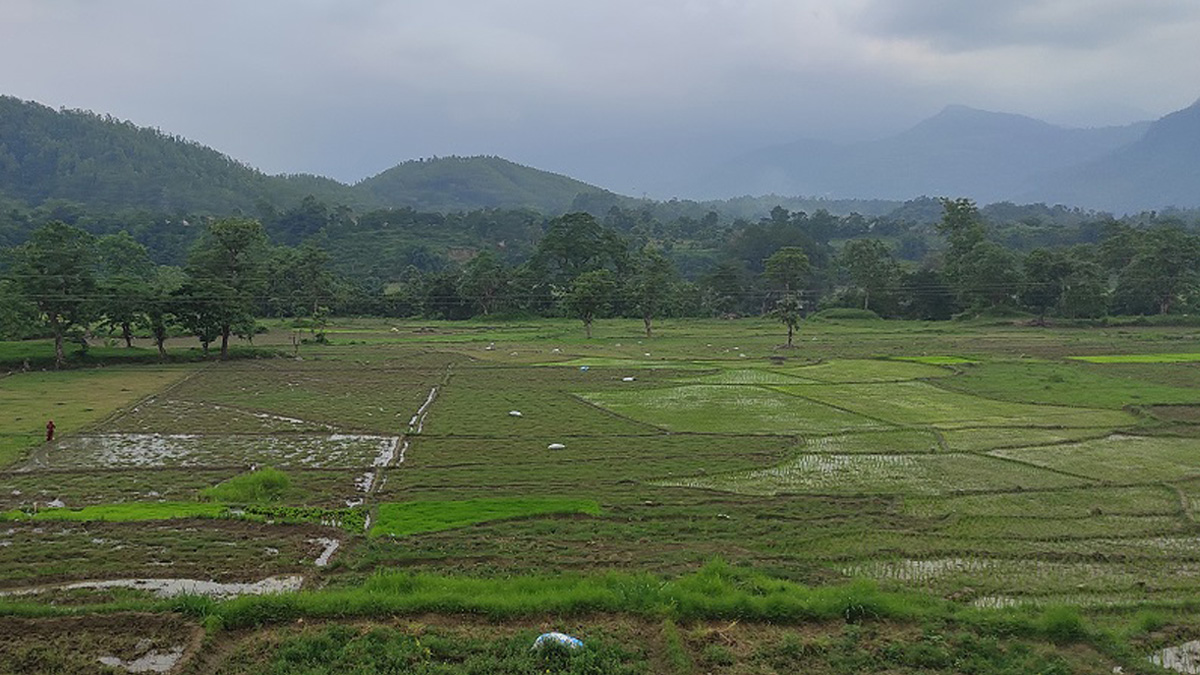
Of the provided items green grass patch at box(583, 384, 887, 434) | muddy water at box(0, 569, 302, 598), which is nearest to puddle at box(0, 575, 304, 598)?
muddy water at box(0, 569, 302, 598)

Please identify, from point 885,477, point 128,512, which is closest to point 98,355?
point 128,512

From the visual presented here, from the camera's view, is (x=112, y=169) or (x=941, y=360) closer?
(x=941, y=360)

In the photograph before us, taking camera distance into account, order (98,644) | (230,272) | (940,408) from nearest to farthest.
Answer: (98,644) → (940,408) → (230,272)

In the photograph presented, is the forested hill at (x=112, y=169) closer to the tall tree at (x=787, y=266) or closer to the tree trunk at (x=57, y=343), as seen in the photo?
the tall tree at (x=787, y=266)

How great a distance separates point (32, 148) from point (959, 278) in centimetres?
18529

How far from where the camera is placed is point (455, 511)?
1875 centimetres

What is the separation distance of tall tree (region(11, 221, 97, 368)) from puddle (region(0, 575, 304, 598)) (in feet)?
124

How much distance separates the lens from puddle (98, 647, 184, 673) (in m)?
10.8

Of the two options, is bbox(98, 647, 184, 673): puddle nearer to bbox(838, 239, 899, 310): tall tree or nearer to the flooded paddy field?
the flooded paddy field

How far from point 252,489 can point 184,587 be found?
20.7 feet

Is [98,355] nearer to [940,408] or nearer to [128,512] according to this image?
[128,512]

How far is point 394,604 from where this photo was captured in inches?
491

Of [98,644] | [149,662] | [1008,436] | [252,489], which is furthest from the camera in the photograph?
[1008,436]

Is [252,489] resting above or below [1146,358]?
below
